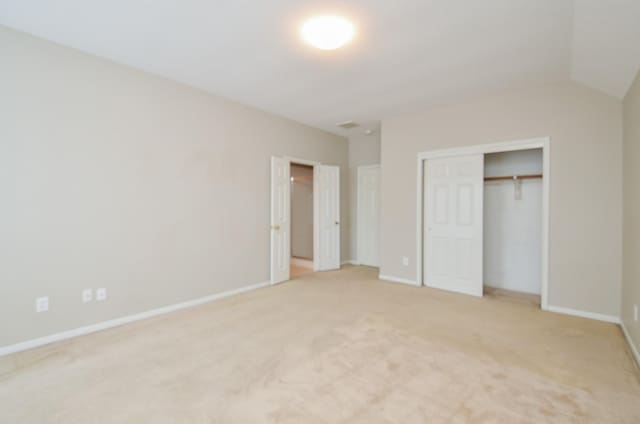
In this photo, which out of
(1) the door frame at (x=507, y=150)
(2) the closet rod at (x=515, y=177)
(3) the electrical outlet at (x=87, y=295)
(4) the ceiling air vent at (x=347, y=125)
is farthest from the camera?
(4) the ceiling air vent at (x=347, y=125)

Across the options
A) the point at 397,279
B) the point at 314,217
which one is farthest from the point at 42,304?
the point at 397,279

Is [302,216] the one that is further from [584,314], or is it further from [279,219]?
[584,314]

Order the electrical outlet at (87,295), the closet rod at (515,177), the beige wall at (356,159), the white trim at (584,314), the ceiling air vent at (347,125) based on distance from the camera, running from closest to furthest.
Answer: the electrical outlet at (87,295)
the white trim at (584,314)
the closet rod at (515,177)
the ceiling air vent at (347,125)
the beige wall at (356,159)

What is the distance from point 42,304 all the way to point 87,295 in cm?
33

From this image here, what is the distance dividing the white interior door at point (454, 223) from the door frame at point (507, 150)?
8 cm

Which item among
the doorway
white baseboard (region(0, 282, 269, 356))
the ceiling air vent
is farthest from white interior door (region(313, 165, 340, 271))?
white baseboard (region(0, 282, 269, 356))

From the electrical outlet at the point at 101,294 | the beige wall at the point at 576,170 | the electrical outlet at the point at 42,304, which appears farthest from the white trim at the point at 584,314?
the electrical outlet at the point at 42,304

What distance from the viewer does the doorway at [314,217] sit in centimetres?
477

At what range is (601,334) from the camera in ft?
9.65

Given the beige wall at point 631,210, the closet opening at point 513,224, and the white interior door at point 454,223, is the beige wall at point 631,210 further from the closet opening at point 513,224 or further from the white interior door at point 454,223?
the white interior door at point 454,223

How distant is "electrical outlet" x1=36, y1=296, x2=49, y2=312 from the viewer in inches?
106

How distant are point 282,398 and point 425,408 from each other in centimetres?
90

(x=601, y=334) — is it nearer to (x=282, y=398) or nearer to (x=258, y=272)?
(x=282, y=398)

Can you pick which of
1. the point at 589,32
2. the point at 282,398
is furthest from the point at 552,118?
the point at 282,398
